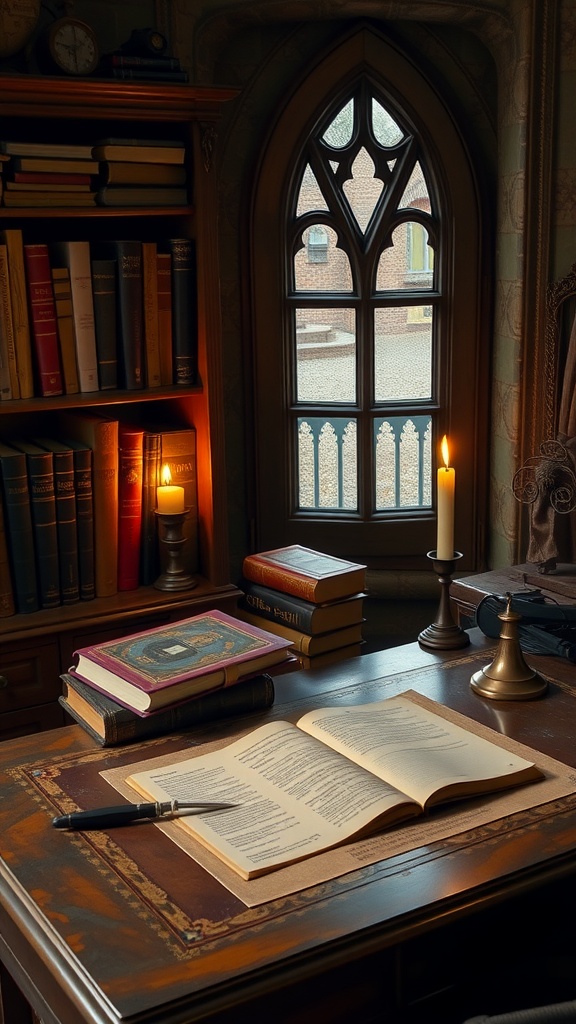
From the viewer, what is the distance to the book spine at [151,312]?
2805 millimetres

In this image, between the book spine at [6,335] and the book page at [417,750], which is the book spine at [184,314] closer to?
the book spine at [6,335]

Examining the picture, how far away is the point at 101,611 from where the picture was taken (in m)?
2.80

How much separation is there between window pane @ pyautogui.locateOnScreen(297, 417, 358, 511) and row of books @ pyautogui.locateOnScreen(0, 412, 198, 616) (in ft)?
2.13

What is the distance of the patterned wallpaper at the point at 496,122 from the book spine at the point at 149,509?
585mm

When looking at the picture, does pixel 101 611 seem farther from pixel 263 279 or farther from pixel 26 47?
pixel 26 47

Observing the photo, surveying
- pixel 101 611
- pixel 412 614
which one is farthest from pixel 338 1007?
pixel 412 614

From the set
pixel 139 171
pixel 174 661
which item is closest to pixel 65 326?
pixel 139 171

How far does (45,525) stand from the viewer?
2.75 metres

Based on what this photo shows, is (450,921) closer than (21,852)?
Yes

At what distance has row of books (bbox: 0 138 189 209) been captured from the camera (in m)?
2.56

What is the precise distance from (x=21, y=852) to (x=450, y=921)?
22.6 inches

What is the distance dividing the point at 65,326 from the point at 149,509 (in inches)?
21.3

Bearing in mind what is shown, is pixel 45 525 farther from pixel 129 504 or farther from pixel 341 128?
pixel 341 128

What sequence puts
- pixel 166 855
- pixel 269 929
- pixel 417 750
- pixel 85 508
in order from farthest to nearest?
pixel 85 508, pixel 417 750, pixel 166 855, pixel 269 929
